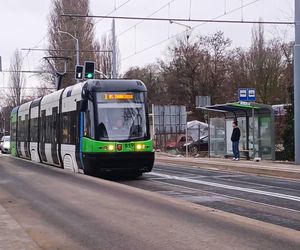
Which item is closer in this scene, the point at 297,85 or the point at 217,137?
the point at 297,85

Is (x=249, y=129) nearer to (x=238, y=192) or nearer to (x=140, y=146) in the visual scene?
(x=140, y=146)

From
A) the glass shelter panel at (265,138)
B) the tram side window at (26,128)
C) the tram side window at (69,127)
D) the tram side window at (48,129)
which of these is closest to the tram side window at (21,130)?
the tram side window at (26,128)

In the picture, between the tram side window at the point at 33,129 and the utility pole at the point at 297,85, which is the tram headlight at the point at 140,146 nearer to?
the utility pole at the point at 297,85

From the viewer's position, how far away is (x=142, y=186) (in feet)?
52.7

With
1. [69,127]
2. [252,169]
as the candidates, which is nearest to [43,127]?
[69,127]

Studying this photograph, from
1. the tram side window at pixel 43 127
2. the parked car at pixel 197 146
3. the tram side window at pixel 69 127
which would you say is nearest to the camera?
the tram side window at pixel 69 127

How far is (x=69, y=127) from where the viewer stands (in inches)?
759

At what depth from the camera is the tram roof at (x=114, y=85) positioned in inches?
687

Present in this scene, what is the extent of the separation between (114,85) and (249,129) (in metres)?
10.7

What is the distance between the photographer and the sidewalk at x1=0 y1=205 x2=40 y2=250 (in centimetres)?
729

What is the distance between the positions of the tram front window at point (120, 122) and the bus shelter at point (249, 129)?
8.59m

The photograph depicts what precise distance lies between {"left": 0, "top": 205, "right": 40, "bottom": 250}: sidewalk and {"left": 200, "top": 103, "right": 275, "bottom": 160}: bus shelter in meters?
17.2

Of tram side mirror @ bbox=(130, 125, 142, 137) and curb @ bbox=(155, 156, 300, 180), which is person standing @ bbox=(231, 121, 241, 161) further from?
tram side mirror @ bbox=(130, 125, 142, 137)

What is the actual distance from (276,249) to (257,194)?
6.89 metres
